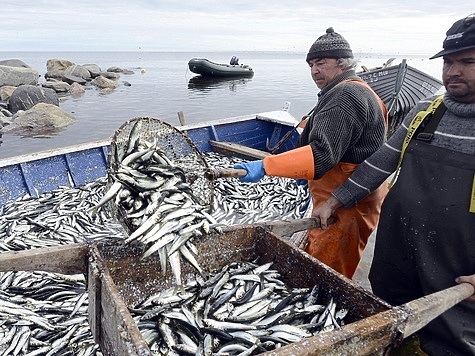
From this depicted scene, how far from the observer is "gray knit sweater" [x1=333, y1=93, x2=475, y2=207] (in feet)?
9.80

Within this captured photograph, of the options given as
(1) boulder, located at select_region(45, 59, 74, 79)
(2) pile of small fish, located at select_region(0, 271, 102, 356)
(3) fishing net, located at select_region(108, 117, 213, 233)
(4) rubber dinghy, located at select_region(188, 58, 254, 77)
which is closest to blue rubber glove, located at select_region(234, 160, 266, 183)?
(3) fishing net, located at select_region(108, 117, 213, 233)

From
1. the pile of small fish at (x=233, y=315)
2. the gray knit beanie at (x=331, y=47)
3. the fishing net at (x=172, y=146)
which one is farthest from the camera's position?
the gray knit beanie at (x=331, y=47)

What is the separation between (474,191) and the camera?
2770mm

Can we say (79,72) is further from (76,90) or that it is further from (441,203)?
(441,203)

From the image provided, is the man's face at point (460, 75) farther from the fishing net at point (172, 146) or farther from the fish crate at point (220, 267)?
the fishing net at point (172, 146)

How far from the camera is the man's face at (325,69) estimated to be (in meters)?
4.45

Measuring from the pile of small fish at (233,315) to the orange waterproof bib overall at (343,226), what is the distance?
1634 millimetres

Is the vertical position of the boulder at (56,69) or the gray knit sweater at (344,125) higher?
the gray knit sweater at (344,125)

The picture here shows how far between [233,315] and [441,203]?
6.00ft

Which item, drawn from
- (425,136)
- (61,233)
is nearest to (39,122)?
(61,233)

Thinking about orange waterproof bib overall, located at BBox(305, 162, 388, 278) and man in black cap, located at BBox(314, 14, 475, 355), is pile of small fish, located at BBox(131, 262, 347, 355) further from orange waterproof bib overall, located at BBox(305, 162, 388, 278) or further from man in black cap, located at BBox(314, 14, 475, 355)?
orange waterproof bib overall, located at BBox(305, 162, 388, 278)

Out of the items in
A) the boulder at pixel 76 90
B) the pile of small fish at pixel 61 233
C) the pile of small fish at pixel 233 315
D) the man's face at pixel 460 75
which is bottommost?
the boulder at pixel 76 90

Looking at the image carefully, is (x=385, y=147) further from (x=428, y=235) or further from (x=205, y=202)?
(x=205, y=202)

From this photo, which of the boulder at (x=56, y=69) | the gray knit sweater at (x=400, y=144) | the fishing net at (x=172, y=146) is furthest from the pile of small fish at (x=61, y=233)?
the boulder at (x=56, y=69)
